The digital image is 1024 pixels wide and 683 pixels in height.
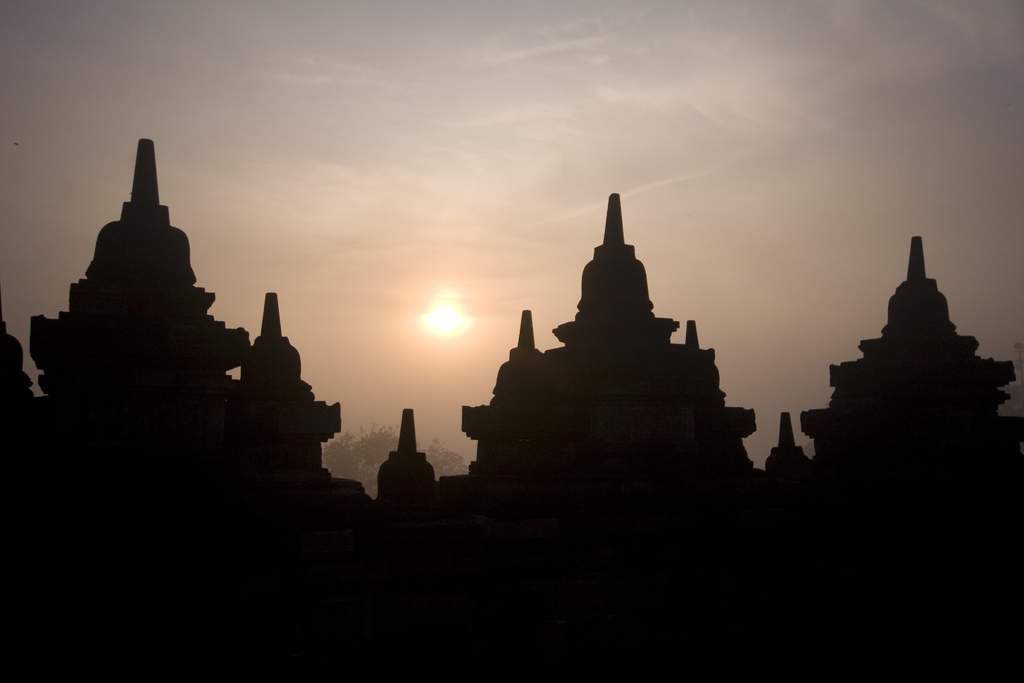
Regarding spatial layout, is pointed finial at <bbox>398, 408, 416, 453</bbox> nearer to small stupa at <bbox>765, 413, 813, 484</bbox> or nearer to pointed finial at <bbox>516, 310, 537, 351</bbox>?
pointed finial at <bbox>516, 310, 537, 351</bbox>

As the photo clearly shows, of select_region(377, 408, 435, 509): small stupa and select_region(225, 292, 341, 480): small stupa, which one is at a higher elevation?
select_region(225, 292, 341, 480): small stupa

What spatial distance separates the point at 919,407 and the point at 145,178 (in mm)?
7940

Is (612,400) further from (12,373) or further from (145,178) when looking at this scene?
(12,373)

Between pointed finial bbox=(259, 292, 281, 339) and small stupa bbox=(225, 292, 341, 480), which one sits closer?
small stupa bbox=(225, 292, 341, 480)

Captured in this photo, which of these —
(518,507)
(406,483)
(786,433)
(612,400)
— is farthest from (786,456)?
(406,483)

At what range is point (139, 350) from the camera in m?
5.71

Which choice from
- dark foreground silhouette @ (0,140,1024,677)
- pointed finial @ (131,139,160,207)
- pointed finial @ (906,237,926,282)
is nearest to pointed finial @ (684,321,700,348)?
dark foreground silhouette @ (0,140,1024,677)

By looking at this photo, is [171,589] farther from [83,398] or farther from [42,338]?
[42,338]

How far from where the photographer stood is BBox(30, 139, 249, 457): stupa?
558 centimetres

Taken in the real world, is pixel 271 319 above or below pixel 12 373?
above

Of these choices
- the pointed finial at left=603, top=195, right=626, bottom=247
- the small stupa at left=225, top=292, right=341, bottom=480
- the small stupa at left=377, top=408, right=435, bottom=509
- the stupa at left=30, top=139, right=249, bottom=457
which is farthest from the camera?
the pointed finial at left=603, top=195, right=626, bottom=247

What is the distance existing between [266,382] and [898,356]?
669 centimetres

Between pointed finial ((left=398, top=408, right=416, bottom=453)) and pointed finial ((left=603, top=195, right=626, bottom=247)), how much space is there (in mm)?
2667

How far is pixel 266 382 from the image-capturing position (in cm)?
683
